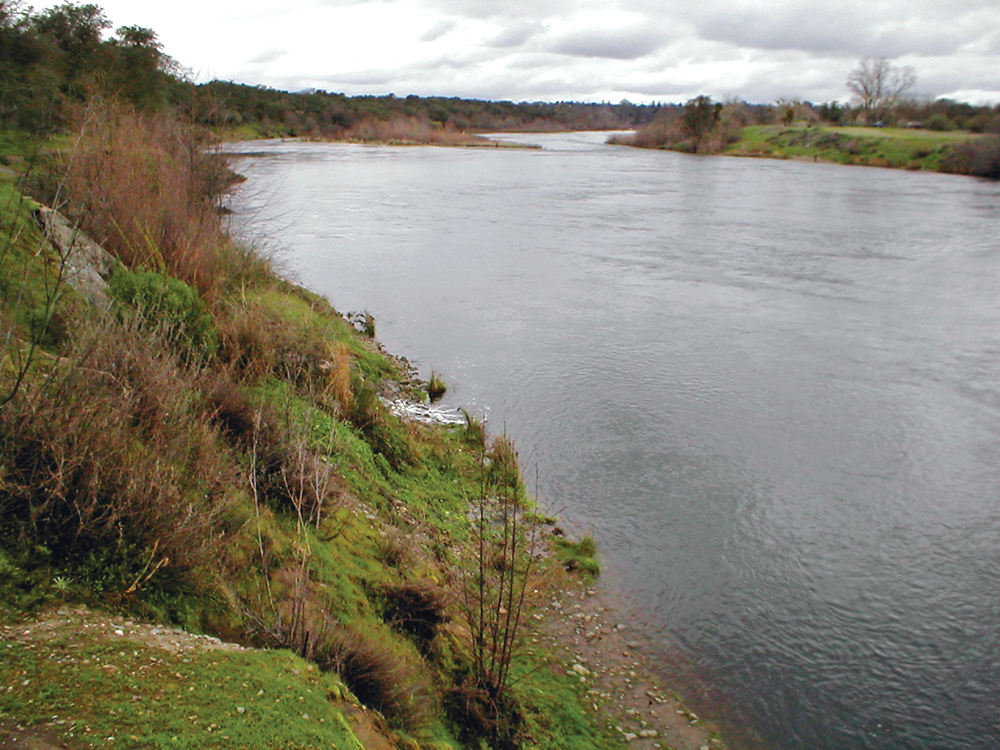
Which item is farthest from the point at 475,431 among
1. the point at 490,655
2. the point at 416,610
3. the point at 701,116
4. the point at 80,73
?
the point at 701,116

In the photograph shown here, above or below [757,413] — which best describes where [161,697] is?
above

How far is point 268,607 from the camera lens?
15.8ft

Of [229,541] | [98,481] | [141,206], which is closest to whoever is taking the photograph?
[98,481]

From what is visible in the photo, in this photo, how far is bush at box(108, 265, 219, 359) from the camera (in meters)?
7.36

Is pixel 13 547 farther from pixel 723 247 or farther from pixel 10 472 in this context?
pixel 723 247

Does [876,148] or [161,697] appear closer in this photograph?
[161,697]

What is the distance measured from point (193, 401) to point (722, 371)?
948 centimetres

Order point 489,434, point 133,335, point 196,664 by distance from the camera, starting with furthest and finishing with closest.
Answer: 1. point 489,434
2. point 133,335
3. point 196,664

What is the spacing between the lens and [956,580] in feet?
25.7

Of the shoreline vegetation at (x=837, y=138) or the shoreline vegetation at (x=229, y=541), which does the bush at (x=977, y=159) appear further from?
the shoreline vegetation at (x=229, y=541)

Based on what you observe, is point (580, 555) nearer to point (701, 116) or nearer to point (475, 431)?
point (475, 431)

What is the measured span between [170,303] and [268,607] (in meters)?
4.04

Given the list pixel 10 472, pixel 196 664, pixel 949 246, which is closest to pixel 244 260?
pixel 10 472

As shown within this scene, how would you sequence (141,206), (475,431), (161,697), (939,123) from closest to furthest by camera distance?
(161,697) < (141,206) < (475,431) < (939,123)
